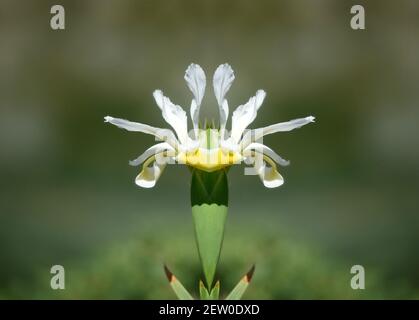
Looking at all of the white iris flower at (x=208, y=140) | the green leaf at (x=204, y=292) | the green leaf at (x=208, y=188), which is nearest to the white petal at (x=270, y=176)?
the white iris flower at (x=208, y=140)

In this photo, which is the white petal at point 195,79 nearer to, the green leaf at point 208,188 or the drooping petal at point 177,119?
the drooping petal at point 177,119

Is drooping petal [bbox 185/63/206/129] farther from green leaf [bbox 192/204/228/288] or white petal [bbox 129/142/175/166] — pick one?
green leaf [bbox 192/204/228/288]

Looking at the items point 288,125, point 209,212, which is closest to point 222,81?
point 288,125

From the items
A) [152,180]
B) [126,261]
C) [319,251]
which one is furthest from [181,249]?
[152,180]

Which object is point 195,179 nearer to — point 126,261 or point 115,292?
point 115,292

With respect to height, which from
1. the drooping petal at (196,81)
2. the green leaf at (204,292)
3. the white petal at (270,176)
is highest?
the drooping petal at (196,81)

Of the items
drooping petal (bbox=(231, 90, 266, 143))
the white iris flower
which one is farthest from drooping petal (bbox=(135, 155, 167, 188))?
drooping petal (bbox=(231, 90, 266, 143))

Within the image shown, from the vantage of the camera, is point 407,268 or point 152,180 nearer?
point 152,180
